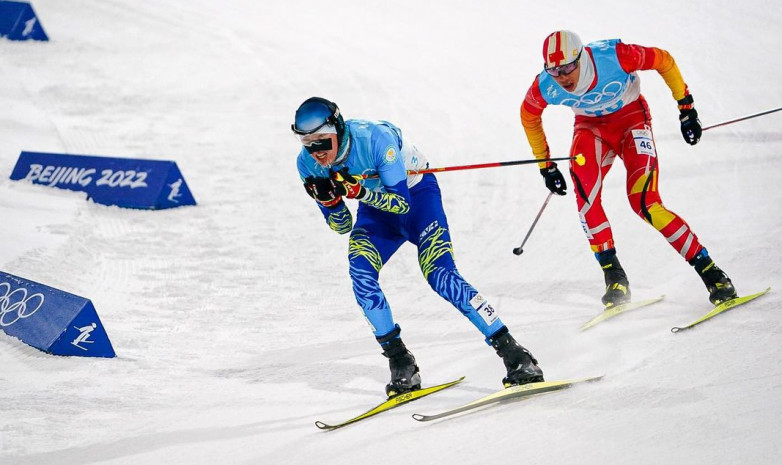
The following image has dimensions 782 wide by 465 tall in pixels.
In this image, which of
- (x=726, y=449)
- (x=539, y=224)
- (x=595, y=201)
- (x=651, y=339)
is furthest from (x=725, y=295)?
(x=539, y=224)

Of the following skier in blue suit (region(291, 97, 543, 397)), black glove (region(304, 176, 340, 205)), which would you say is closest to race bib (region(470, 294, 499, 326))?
skier in blue suit (region(291, 97, 543, 397))

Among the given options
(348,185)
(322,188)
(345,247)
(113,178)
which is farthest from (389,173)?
(113,178)

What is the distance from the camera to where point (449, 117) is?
1137 centimetres

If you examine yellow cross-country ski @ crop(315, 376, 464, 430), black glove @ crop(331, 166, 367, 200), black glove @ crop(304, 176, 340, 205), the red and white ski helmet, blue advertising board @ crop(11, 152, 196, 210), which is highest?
the red and white ski helmet

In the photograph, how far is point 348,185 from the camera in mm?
4191

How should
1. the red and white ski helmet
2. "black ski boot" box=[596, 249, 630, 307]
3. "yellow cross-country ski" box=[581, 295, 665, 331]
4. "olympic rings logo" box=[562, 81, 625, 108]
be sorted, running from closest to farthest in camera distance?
→ 1. the red and white ski helmet
2. "olympic rings logo" box=[562, 81, 625, 108]
3. "yellow cross-country ski" box=[581, 295, 665, 331]
4. "black ski boot" box=[596, 249, 630, 307]

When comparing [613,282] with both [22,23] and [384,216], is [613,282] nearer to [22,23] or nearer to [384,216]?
[384,216]

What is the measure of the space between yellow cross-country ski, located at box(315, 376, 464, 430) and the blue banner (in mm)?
12640

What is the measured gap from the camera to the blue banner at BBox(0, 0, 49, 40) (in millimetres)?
14578

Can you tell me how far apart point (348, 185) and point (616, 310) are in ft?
7.59

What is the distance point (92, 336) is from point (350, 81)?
798cm

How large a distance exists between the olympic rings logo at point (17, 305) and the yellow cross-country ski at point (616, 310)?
12.2 feet

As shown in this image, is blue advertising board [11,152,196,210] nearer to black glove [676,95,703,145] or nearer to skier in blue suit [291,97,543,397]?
skier in blue suit [291,97,543,397]

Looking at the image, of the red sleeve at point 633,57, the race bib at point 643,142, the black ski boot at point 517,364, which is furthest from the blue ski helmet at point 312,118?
the race bib at point 643,142
